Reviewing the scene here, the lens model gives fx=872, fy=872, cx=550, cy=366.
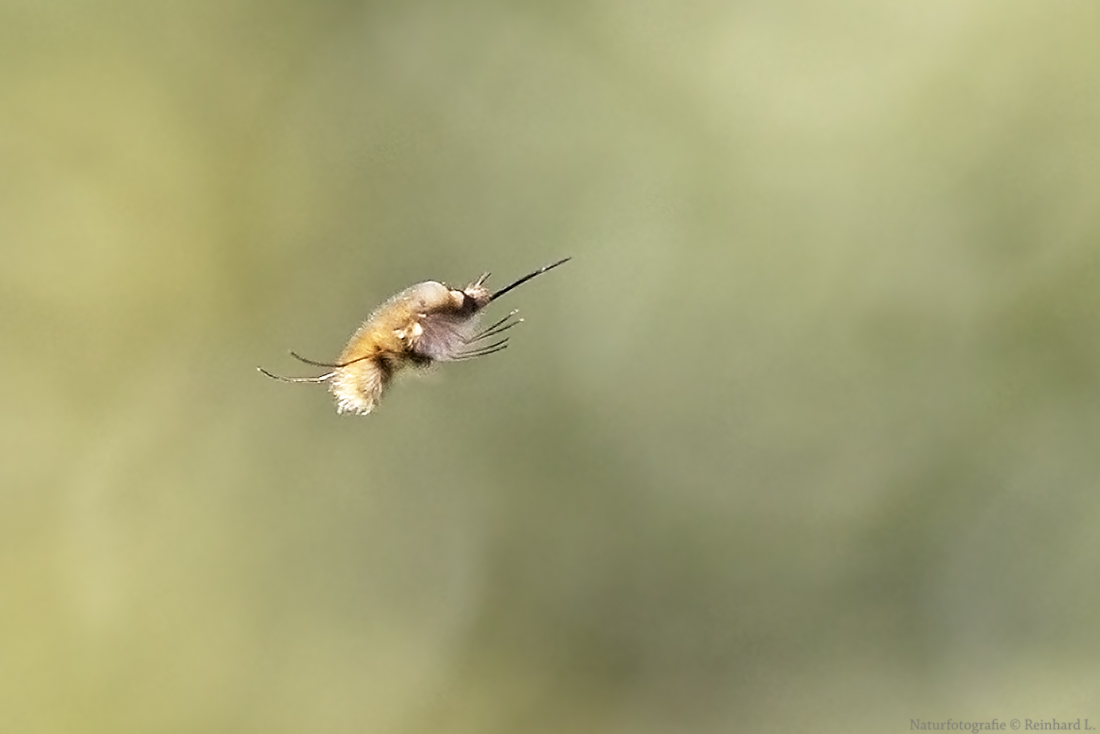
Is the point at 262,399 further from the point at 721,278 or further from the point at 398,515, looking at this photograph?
the point at 721,278

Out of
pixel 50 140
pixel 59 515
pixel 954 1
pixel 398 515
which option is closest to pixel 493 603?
pixel 398 515

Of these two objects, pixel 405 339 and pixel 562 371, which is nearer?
pixel 405 339

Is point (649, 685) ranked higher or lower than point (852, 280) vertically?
lower

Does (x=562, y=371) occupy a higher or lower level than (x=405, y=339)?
higher

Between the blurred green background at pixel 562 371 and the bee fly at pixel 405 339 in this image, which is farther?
the blurred green background at pixel 562 371
